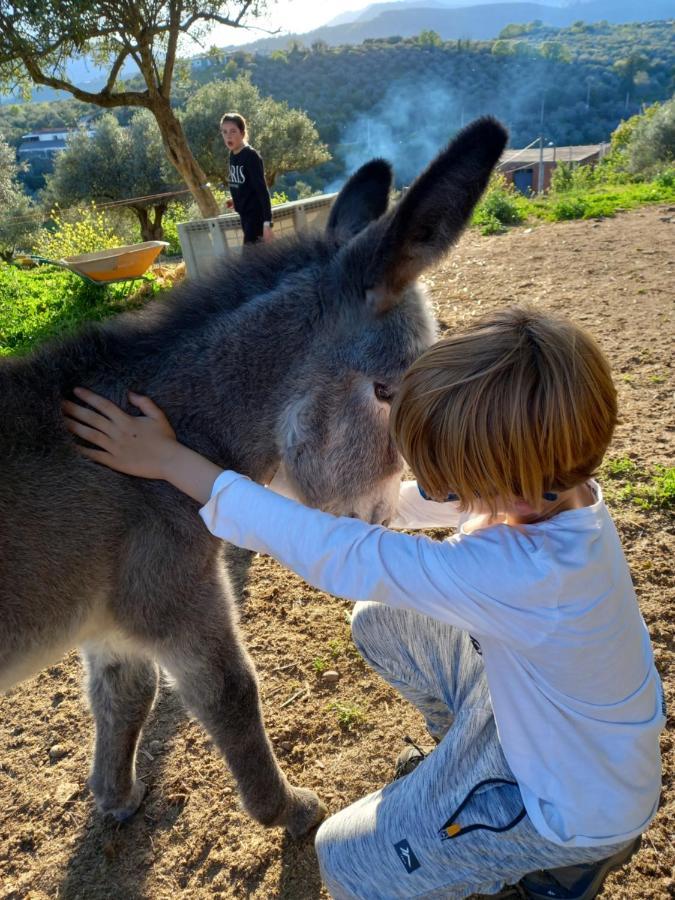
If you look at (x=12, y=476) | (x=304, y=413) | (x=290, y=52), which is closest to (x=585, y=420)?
(x=304, y=413)

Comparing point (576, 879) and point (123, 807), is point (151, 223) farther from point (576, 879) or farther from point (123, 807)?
point (576, 879)

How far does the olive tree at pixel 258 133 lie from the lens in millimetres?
24266

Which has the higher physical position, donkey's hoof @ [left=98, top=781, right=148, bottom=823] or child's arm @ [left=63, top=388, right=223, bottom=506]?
child's arm @ [left=63, top=388, right=223, bottom=506]

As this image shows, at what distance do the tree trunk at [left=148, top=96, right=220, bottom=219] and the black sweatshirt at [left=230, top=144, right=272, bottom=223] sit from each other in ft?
16.2

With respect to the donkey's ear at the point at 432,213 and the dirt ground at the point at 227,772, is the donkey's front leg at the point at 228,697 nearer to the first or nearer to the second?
the dirt ground at the point at 227,772

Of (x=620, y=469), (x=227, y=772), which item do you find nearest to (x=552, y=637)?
(x=227, y=772)

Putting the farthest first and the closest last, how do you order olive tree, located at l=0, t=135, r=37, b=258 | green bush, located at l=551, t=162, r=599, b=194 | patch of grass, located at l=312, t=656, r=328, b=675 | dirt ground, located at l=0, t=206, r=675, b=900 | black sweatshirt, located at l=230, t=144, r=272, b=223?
olive tree, located at l=0, t=135, r=37, b=258, green bush, located at l=551, t=162, r=599, b=194, black sweatshirt, located at l=230, t=144, r=272, b=223, patch of grass, located at l=312, t=656, r=328, b=675, dirt ground, located at l=0, t=206, r=675, b=900

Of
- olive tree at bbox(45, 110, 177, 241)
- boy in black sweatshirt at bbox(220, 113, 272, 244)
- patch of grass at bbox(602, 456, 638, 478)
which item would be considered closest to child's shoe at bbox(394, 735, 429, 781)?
patch of grass at bbox(602, 456, 638, 478)

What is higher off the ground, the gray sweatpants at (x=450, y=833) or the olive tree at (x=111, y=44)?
the olive tree at (x=111, y=44)

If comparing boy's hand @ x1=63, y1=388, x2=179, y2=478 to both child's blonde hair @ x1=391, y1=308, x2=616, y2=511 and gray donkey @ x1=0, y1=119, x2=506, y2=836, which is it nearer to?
gray donkey @ x1=0, y1=119, x2=506, y2=836

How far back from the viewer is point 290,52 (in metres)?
72.6

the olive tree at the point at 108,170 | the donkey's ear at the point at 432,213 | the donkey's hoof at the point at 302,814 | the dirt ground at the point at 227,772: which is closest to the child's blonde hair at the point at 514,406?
the donkey's ear at the point at 432,213

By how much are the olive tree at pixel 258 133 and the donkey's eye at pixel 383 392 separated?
24679 mm

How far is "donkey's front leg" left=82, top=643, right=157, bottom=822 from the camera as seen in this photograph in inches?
95.6
